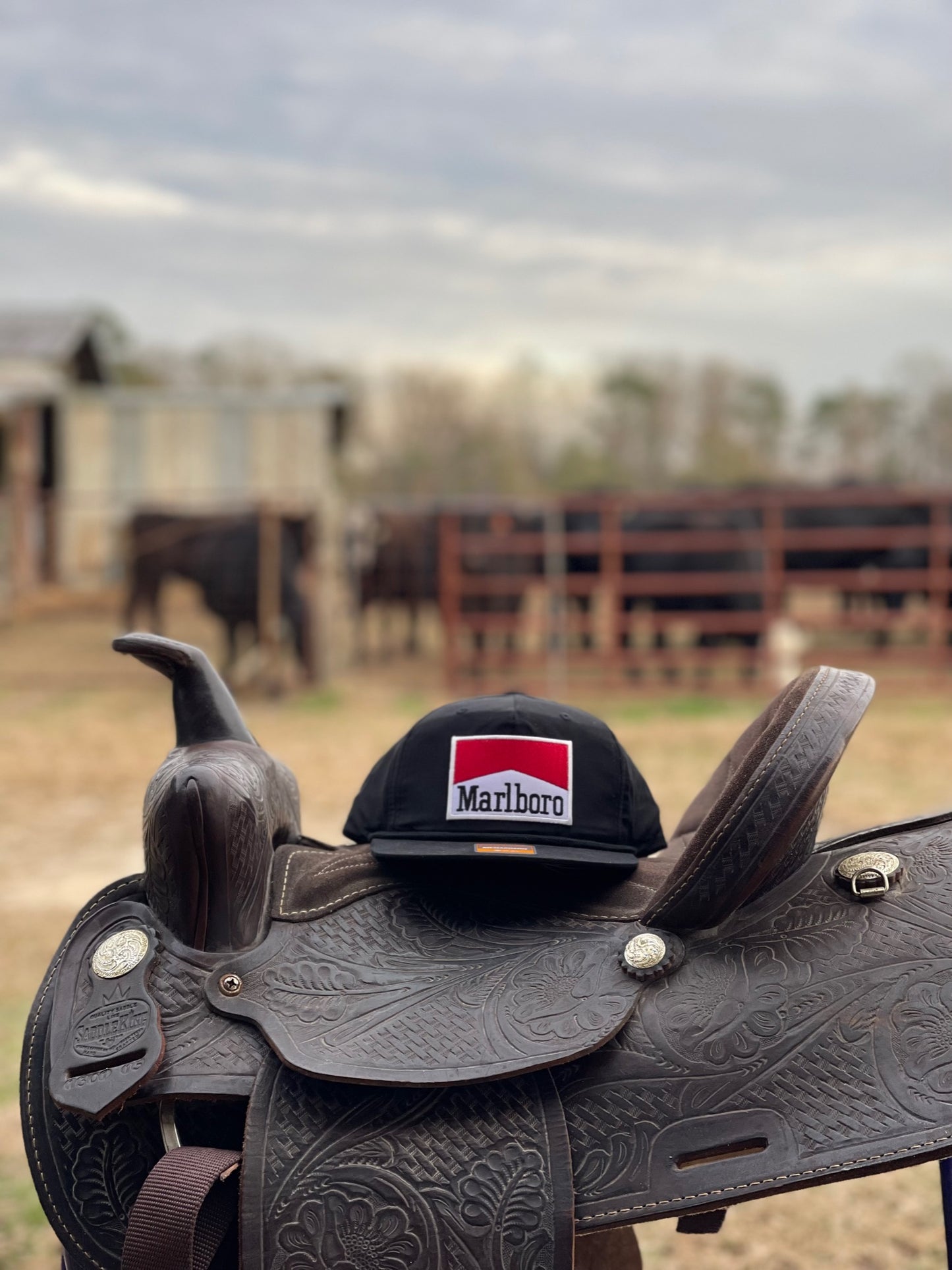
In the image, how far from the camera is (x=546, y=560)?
29.9ft

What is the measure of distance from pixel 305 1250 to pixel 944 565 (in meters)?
8.37

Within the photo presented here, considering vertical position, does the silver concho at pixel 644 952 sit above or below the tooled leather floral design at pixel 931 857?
below

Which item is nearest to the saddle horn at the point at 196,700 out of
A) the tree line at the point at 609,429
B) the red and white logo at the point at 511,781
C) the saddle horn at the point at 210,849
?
the saddle horn at the point at 210,849

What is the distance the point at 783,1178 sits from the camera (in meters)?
1.00

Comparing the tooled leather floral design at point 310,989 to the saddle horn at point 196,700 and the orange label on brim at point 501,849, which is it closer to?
the orange label on brim at point 501,849

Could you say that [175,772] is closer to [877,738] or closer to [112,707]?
[877,738]

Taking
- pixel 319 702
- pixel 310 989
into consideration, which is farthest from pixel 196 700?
pixel 319 702

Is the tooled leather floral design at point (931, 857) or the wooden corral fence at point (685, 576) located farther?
the wooden corral fence at point (685, 576)

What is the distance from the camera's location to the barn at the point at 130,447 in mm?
14281

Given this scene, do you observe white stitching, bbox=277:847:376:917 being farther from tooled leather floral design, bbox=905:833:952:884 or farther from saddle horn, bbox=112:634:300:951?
tooled leather floral design, bbox=905:833:952:884

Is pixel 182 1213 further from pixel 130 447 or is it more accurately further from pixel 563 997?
pixel 130 447

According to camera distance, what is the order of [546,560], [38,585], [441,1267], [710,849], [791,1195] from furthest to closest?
1. [38,585]
2. [546,560]
3. [791,1195]
4. [710,849]
5. [441,1267]

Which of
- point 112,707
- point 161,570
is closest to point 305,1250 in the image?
point 112,707

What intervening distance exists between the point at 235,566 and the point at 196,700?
287 inches
